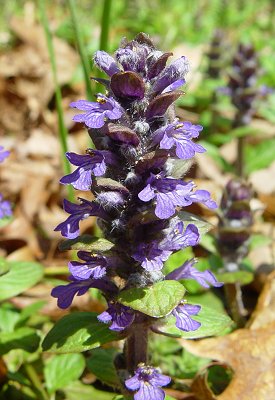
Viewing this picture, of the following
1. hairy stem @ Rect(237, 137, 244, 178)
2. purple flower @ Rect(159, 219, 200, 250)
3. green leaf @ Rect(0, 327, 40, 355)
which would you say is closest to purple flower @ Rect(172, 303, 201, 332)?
purple flower @ Rect(159, 219, 200, 250)

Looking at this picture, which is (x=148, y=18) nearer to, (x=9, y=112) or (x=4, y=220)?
(x=9, y=112)

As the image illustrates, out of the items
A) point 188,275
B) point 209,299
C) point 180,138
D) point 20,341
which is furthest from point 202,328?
point 209,299

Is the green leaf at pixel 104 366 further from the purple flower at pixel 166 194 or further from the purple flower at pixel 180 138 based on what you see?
the purple flower at pixel 180 138

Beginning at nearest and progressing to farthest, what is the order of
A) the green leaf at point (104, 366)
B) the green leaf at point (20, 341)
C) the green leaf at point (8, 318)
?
1. the green leaf at point (104, 366)
2. the green leaf at point (20, 341)
3. the green leaf at point (8, 318)

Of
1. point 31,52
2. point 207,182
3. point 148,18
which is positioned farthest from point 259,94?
point 148,18

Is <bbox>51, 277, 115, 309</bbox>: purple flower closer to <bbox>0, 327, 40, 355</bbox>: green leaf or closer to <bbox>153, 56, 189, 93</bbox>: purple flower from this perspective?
<bbox>0, 327, 40, 355</bbox>: green leaf

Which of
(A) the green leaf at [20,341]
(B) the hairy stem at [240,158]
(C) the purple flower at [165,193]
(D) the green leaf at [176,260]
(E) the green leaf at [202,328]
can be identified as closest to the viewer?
(C) the purple flower at [165,193]

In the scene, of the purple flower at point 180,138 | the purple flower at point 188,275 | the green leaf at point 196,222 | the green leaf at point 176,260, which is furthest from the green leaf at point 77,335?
the green leaf at point 176,260
